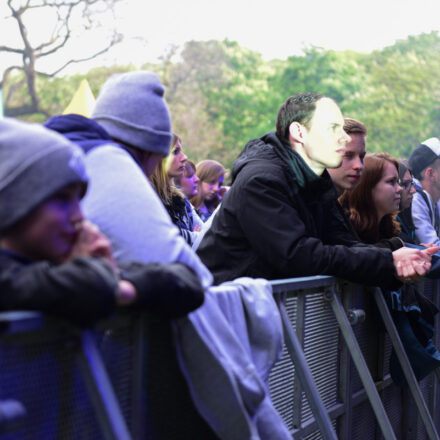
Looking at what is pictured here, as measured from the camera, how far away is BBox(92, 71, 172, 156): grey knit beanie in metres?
2.50

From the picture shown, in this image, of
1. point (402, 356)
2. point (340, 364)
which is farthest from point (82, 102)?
point (340, 364)

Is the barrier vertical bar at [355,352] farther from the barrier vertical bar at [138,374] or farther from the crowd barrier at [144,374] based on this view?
the barrier vertical bar at [138,374]

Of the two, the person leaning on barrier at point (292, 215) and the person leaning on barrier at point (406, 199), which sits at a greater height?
the person leaning on barrier at point (292, 215)

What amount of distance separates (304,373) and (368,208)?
2049mm

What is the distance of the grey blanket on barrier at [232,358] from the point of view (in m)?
2.12

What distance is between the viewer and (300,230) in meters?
3.38

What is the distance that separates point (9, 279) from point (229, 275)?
193 centimetres

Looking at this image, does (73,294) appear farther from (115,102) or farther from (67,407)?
(115,102)

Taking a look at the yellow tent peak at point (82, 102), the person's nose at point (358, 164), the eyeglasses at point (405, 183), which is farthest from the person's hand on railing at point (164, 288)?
the yellow tent peak at point (82, 102)

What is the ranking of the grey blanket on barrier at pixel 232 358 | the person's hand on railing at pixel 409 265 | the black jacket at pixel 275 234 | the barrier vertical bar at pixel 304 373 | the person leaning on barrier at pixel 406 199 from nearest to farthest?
the grey blanket on barrier at pixel 232 358, the barrier vertical bar at pixel 304 373, the black jacket at pixel 275 234, the person's hand on railing at pixel 409 265, the person leaning on barrier at pixel 406 199

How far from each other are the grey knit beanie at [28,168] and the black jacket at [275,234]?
169 centimetres

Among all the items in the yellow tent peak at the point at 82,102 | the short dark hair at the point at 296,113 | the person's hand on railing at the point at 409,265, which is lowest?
the yellow tent peak at the point at 82,102

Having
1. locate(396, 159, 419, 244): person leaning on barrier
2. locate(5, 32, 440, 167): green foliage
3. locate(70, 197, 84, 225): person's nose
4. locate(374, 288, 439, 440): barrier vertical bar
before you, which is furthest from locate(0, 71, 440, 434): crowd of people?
locate(5, 32, 440, 167): green foliage

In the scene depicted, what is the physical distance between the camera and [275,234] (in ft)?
11.0
